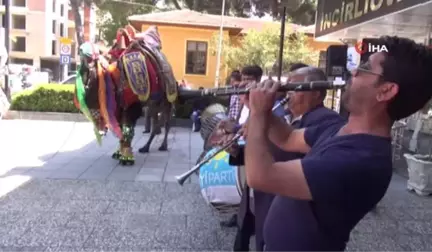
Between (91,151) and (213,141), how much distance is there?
199 inches

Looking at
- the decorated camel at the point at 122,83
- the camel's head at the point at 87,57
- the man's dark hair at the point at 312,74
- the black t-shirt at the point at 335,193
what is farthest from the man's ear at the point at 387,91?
the camel's head at the point at 87,57

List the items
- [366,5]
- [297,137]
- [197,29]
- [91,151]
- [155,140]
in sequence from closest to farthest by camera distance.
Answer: [297,137], [366,5], [91,151], [155,140], [197,29]

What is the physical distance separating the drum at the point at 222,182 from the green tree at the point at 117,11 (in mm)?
25524

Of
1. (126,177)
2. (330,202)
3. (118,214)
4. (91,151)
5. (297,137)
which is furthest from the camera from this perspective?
(91,151)

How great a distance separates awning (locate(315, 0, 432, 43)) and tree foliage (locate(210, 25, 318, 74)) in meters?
9.76

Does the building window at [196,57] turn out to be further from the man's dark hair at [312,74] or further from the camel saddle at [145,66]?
the man's dark hair at [312,74]

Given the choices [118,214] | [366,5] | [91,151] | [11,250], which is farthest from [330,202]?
[91,151]

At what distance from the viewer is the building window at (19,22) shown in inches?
1586

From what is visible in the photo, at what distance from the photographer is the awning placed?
4805 millimetres

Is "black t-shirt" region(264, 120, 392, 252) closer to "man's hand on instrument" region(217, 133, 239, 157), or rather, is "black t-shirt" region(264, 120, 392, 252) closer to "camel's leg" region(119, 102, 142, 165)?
"man's hand on instrument" region(217, 133, 239, 157)

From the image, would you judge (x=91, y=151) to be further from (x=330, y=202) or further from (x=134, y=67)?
(x=330, y=202)

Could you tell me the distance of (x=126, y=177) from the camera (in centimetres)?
589

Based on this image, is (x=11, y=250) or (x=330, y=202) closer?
(x=330, y=202)

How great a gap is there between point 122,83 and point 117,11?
915 inches
